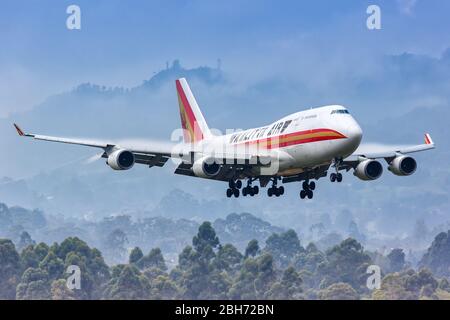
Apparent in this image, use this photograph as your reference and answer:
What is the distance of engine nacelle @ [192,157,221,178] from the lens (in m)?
80.8

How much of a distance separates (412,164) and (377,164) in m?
3.97

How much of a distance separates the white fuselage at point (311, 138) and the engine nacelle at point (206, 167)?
3.75 metres

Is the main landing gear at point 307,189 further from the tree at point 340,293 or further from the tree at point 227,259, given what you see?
the tree at point 227,259

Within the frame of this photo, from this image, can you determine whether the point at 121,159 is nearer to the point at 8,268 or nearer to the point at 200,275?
the point at 200,275

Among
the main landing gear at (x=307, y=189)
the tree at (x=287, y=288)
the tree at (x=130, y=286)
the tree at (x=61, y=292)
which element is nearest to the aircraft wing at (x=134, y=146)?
the main landing gear at (x=307, y=189)

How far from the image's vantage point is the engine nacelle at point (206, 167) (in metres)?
80.8

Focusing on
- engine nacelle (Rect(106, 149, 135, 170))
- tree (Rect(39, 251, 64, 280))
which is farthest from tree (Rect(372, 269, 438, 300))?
engine nacelle (Rect(106, 149, 135, 170))

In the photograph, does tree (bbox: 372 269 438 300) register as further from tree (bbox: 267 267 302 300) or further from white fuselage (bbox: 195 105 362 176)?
white fuselage (bbox: 195 105 362 176)
